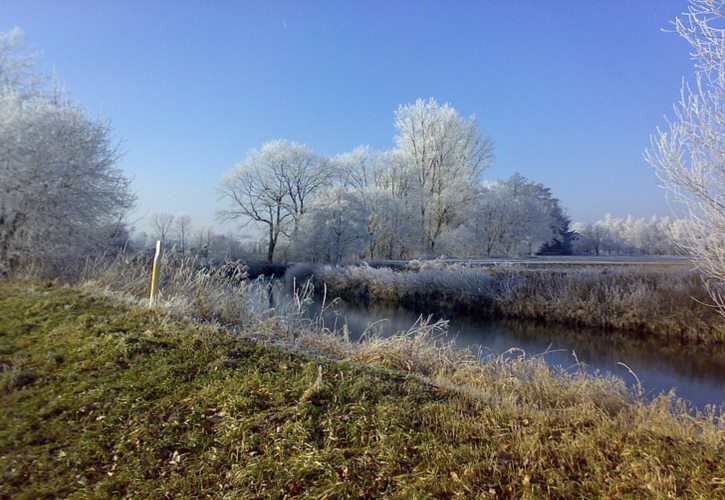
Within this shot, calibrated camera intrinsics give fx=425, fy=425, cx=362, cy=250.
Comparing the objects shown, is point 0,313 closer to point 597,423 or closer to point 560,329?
point 597,423

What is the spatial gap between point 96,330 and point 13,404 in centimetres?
175

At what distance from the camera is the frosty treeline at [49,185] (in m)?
12.0

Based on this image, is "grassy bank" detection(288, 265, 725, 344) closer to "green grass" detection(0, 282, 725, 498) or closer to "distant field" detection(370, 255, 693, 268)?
"distant field" detection(370, 255, 693, 268)

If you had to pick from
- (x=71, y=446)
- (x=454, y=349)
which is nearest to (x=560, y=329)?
(x=454, y=349)

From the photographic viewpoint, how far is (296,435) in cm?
307

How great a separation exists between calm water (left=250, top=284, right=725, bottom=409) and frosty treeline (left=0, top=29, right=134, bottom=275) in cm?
675

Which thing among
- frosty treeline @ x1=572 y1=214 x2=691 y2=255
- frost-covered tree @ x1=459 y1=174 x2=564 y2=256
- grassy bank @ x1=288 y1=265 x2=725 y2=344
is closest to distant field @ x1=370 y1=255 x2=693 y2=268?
grassy bank @ x1=288 y1=265 x2=725 y2=344

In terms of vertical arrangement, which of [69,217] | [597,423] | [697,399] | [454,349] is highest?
[69,217]

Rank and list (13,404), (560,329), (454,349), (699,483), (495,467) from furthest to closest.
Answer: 1. (560,329)
2. (454,349)
3. (13,404)
4. (495,467)
5. (699,483)

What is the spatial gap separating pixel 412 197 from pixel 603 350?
2772 cm

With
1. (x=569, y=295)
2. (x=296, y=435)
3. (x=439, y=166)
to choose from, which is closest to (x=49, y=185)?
(x=296, y=435)

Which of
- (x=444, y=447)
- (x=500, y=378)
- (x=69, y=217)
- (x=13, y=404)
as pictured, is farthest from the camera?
(x=69, y=217)

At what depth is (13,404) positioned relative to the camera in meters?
3.86

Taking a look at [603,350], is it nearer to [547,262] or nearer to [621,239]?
[547,262]
